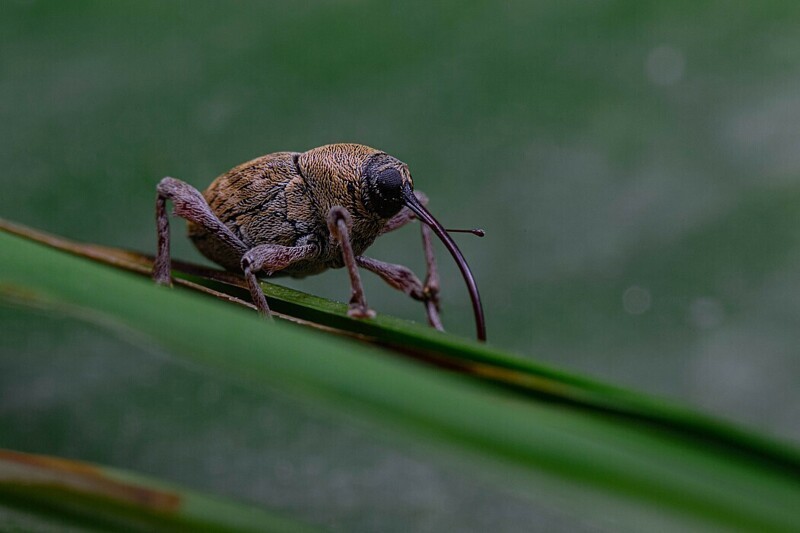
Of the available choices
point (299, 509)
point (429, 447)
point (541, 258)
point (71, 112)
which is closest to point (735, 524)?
point (429, 447)

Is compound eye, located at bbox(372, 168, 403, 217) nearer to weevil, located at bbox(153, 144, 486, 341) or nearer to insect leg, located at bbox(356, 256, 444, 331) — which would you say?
weevil, located at bbox(153, 144, 486, 341)

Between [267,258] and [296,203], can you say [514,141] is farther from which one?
[267,258]

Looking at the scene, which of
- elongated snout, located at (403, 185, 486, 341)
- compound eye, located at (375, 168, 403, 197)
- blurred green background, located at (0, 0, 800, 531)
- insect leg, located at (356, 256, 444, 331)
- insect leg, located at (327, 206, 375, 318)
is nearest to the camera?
elongated snout, located at (403, 185, 486, 341)

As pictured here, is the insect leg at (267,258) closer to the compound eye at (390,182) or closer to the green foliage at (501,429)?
the compound eye at (390,182)

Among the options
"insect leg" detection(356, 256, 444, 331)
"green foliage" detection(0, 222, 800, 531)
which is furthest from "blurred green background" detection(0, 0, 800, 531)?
"green foliage" detection(0, 222, 800, 531)

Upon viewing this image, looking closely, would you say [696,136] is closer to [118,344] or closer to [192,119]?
[192,119]

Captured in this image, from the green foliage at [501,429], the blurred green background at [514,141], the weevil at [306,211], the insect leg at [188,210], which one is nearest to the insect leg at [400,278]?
the weevil at [306,211]
